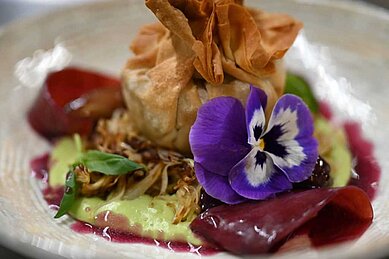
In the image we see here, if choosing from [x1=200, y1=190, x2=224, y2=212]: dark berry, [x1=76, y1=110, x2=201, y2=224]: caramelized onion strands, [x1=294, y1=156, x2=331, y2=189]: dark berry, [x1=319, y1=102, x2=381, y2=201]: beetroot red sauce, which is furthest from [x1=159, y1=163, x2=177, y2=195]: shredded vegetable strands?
[x1=319, y1=102, x2=381, y2=201]: beetroot red sauce

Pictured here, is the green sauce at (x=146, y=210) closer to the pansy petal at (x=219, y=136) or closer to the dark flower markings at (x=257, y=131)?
the pansy petal at (x=219, y=136)

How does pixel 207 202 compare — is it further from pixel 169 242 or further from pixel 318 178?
pixel 318 178

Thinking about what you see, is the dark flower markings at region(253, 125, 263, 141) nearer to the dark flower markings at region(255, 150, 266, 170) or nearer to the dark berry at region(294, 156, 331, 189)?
the dark flower markings at region(255, 150, 266, 170)

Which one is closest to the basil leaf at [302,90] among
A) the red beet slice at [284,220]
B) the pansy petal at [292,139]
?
the pansy petal at [292,139]

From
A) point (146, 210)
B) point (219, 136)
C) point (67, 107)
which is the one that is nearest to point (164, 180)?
point (146, 210)

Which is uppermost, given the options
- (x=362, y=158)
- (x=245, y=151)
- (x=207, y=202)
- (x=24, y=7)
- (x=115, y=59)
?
(x=245, y=151)
